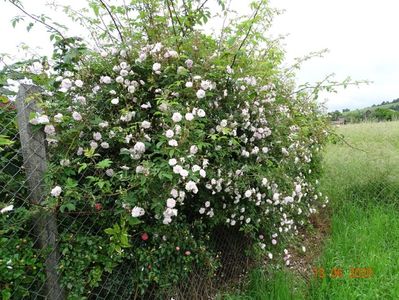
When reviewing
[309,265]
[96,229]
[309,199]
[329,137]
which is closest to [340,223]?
[309,199]

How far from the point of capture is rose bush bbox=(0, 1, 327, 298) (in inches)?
64.9

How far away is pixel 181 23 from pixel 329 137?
2.90 meters

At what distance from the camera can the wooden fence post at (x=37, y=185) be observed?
5.27 ft

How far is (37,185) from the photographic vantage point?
5.29 ft

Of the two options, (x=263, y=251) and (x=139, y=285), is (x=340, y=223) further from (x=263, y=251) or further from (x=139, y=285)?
(x=139, y=285)

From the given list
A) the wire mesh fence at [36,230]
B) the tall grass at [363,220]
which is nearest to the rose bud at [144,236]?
the wire mesh fence at [36,230]

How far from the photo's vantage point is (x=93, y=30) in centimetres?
228

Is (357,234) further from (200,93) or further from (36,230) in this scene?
(36,230)
